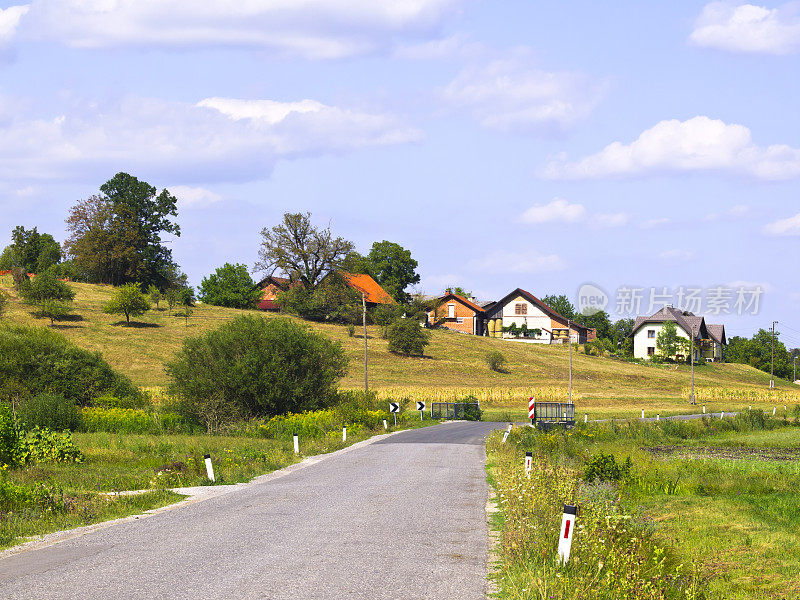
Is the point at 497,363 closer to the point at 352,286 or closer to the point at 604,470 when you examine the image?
the point at 352,286

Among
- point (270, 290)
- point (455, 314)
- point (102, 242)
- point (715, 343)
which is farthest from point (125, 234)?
point (715, 343)

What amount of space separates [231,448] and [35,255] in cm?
11025

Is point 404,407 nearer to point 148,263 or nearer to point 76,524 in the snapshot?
point 76,524

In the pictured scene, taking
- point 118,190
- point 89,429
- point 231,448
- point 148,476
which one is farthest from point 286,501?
point 118,190

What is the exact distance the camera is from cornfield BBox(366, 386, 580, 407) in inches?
2814

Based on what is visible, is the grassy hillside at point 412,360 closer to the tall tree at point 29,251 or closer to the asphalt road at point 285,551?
the tall tree at point 29,251

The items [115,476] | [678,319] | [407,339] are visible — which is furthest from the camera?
[678,319]

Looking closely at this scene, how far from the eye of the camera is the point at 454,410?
6241 centimetres

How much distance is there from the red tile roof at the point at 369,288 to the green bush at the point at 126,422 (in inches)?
2926

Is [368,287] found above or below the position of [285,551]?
above

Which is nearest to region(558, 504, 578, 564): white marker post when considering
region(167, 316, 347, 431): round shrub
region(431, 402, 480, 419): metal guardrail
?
region(167, 316, 347, 431): round shrub

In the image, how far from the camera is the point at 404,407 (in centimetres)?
6184

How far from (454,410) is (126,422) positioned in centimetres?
2815

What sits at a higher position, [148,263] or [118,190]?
[118,190]
